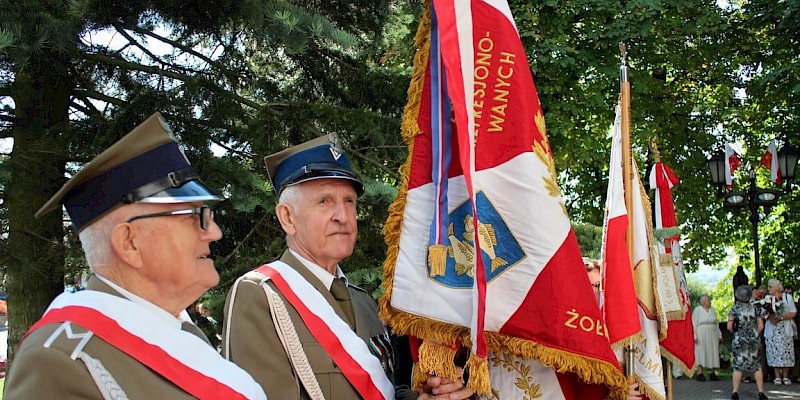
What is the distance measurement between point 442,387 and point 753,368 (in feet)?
35.6

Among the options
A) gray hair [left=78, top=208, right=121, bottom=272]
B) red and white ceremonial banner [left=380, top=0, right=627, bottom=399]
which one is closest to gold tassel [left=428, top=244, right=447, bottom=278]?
red and white ceremonial banner [left=380, top=0, right=627, bottom=399]

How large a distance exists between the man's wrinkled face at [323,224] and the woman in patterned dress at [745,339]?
34.9 ft

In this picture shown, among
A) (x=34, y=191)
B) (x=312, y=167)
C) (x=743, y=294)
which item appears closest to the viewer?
(x=312, y=167)

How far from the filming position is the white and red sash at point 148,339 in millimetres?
1984

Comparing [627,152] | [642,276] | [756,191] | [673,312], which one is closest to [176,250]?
[627,152]

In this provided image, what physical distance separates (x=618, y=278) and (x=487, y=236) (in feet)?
4.48

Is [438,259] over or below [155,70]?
below

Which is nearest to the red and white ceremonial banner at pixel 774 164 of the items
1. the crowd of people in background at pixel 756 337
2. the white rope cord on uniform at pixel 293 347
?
the crowd of people in background at pixel 756 337

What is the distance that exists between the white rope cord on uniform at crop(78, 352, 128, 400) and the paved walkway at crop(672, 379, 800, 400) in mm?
12133

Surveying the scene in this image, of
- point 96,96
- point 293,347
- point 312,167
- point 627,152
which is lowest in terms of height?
point 293,347

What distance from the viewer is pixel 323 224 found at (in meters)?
3.33

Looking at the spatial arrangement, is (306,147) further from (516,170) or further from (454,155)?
(516,170)

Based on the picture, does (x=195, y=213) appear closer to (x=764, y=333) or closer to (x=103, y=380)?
(x=103, y=380)

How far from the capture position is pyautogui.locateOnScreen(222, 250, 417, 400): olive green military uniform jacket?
293 cm
